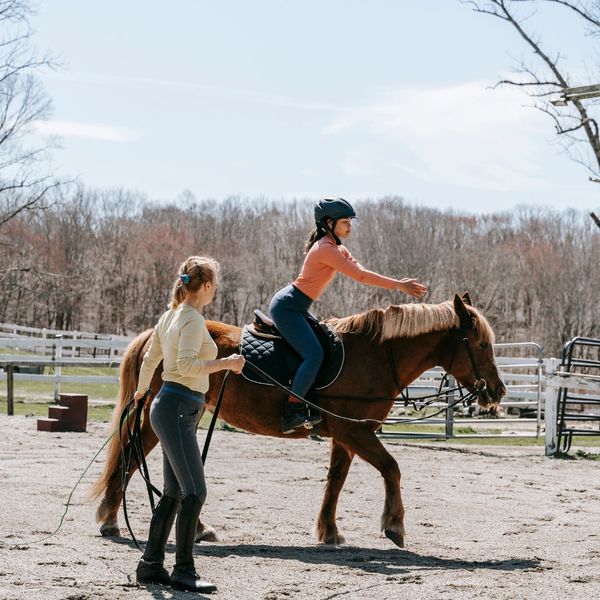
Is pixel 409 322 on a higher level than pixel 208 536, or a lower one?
higher

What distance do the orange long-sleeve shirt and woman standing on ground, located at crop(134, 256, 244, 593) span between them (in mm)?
1745

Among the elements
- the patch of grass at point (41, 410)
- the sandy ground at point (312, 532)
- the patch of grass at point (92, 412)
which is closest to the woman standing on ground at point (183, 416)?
the sandy ground at point (312, 532)

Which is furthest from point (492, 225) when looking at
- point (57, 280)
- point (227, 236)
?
point (57, 280)

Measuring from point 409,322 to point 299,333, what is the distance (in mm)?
946

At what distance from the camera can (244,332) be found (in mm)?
7715

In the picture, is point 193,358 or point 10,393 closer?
point 193,358

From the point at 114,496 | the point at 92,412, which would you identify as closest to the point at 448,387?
the point at 92,412

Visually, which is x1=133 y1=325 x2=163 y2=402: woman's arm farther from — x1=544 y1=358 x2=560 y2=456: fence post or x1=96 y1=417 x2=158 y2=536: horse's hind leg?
x1=544 y1=358 x2=560 y2=456: fence post

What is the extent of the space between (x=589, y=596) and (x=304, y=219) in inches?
2393

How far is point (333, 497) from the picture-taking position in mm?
7402

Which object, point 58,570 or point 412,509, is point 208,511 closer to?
point 412,509

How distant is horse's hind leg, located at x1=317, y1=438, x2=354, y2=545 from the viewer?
7277 millimetres

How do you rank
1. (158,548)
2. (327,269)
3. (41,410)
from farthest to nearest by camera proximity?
(41,410) → (327,269) → (158,548)

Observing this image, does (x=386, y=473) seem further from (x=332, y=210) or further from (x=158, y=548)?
(x=158, y=548)
